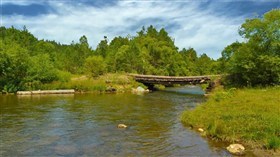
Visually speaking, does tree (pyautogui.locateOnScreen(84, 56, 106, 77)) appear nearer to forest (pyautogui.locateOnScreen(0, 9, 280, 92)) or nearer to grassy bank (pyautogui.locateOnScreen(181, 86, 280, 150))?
forest (pyautogui.locateOnScreen(0, 9, 280, 92))

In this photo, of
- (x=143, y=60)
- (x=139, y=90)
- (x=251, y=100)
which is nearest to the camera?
(x=251, y=100)

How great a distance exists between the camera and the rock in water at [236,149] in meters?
16.2

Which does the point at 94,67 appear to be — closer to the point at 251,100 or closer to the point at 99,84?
the point at 99,84

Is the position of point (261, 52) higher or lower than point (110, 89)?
higher

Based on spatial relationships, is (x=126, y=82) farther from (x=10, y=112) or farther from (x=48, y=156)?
(x=48, y=156)

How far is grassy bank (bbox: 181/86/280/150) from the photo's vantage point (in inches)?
688

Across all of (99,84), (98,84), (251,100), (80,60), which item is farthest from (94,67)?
(251,100)

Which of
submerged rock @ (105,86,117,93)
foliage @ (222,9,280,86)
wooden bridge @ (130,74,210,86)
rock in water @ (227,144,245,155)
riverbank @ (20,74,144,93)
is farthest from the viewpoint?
wooden bridge @ (130,74,210,86)

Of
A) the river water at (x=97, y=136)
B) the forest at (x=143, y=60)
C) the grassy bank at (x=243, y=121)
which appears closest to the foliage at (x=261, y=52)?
the forest at (x=143, y=60)

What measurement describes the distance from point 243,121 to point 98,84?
4803 cm

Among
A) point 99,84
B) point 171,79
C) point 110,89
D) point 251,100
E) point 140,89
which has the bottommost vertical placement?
point 251,100

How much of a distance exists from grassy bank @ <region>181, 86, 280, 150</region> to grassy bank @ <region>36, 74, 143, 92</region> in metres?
39.0

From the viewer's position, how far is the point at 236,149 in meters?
16.4

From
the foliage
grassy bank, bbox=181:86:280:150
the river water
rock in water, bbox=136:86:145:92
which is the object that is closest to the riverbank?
rock in water, bbox=136:86:145:92
